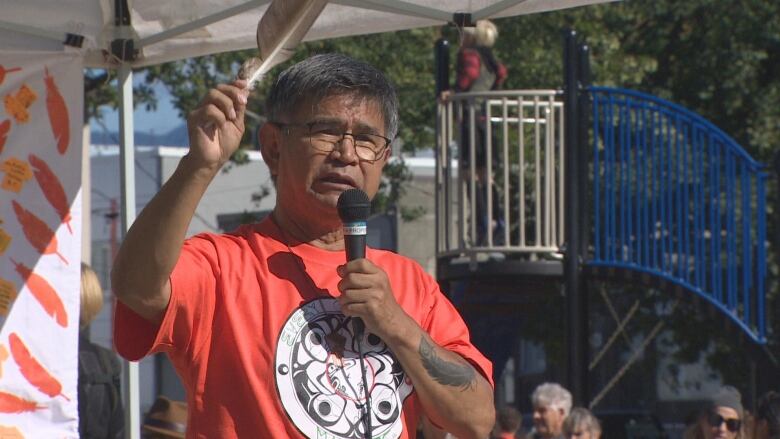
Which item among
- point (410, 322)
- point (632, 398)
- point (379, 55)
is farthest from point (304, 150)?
point (632, 398)

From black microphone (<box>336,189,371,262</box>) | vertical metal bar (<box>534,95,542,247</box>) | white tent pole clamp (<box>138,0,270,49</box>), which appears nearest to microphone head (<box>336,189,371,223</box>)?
black microphone (<box>336,189,371,262</box>)

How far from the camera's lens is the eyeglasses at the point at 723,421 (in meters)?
7.93

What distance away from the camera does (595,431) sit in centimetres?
866

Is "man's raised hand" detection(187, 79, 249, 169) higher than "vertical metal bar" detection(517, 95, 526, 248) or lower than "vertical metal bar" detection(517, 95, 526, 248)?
lower

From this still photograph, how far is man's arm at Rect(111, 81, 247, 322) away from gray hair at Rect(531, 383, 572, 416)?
6.99m

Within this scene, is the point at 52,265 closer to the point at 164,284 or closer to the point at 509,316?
the point at 164,284

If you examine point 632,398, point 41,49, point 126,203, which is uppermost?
point 41,49

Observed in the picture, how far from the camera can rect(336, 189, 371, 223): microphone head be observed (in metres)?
2.68

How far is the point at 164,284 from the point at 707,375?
59.6ft

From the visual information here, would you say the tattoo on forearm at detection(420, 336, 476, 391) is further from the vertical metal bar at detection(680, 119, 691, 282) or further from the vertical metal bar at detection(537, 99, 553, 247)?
the vertical metal bar at detection(680, 119, 691, 282)

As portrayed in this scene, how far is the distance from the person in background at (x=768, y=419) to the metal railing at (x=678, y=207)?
3118mm

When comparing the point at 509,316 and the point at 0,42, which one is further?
the point at 509,316

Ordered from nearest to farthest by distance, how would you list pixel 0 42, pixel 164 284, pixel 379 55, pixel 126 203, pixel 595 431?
pixel 164 284, pixel 0 42, pixel 126 203, pixel 595 431, pixel 379 55

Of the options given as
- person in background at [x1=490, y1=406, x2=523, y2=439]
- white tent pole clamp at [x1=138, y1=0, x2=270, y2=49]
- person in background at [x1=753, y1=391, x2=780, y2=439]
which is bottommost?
person in background at [x1=490, y1=406, x2=523, y2=439]
